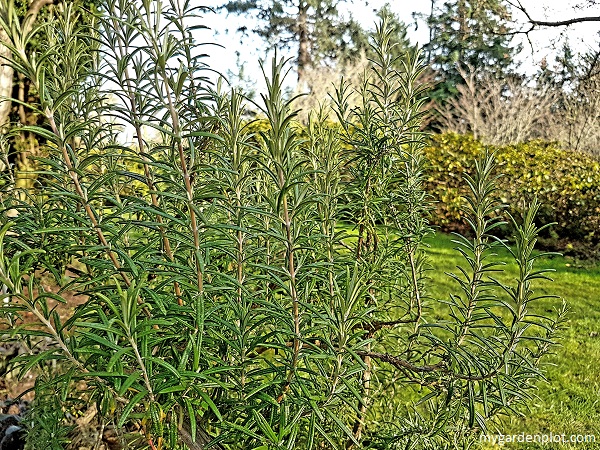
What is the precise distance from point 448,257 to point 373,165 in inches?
260

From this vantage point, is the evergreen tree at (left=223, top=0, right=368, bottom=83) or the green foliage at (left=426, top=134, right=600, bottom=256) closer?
the green foliage at (left=426, top=134, right=600, bottom=256)

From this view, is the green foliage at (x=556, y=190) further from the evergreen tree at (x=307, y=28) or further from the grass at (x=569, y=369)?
the evergreen tree at (x=307, y=28)

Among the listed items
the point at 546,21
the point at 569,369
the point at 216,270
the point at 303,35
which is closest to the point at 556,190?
the point at 546,21

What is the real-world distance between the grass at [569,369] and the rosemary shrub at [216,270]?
1.17 ft

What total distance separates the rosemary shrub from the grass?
1.17ft

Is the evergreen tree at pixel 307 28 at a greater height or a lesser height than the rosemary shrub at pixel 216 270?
greater

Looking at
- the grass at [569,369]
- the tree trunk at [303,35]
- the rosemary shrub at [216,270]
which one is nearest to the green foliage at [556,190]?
the grass at [569,369]

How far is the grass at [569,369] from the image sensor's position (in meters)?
3.70

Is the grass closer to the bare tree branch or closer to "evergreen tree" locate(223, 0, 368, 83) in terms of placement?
the bare tree branch

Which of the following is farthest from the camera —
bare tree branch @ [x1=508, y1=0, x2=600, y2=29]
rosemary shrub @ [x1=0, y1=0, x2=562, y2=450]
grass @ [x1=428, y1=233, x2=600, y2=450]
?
bare tree branch @ [x1=508, y1=0, x2=600, y2=29]

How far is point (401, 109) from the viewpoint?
6.41ft

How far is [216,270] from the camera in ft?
4.28

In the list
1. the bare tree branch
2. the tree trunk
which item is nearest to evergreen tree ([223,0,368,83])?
the tree trunk

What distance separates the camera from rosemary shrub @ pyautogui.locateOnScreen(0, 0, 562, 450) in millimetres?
1006
